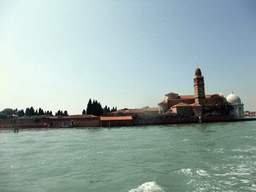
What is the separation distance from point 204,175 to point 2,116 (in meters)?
51.4

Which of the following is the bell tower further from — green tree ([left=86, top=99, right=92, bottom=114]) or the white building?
green tree ([left=86, top=99, right=92, bottom=114])

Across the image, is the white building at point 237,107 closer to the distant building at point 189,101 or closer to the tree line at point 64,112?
the distant building at point 189,101

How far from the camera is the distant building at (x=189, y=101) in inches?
1476

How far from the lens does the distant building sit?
37500mm

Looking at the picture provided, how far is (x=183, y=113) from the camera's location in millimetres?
36844

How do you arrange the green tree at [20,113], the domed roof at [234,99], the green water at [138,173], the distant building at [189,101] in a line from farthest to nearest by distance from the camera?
1. the green tree at [20,113]
2. the domed roof at [234,99]
3. the distant building at [189,101]
4. the green water at [138,173]

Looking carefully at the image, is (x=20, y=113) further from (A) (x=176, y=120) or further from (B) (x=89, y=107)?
(A) (x=176, y=120)

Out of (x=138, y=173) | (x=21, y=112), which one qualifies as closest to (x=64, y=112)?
(x=21, y=112)

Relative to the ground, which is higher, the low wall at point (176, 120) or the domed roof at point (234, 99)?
the domed roof at point (234, 99)

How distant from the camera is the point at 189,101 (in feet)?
144

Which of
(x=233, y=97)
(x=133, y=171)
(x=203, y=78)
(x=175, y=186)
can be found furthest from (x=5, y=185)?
(x=233, y=97)

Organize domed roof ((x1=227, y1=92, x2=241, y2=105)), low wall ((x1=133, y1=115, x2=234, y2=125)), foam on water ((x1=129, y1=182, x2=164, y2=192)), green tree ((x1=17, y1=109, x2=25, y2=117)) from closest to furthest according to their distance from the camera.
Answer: foam on water ((x1=129, y1=182, x2=164, y2=192)) → low wall ((x1=133, y1=115, x2=234, y2=125)) → domed roof ((x1=227, y1=92, x2=241, y2=105)) → green tree ((x1=17, y1=109, x2=25, y2=117))

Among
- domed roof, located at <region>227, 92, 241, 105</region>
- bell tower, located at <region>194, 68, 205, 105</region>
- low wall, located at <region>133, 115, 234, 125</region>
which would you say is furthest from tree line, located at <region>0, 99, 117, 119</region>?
domed roof, located at <region>227, 92, 241, 105</region>

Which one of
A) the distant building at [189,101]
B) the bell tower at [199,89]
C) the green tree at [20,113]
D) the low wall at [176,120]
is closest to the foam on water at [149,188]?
the low wall at [176,120]
